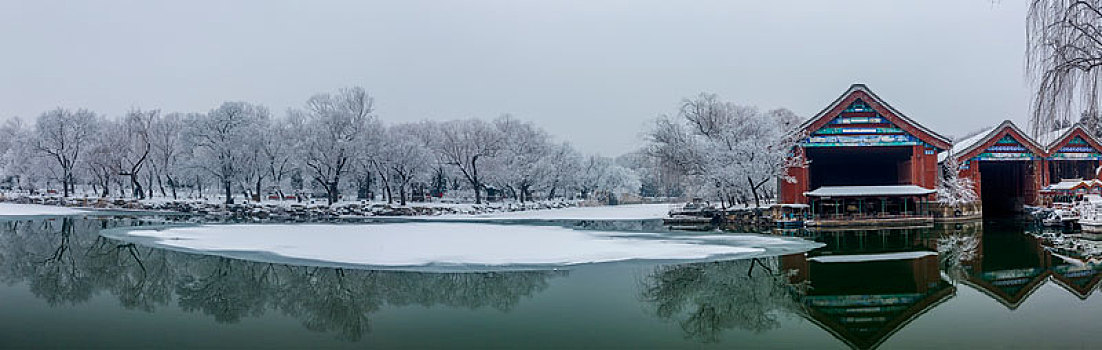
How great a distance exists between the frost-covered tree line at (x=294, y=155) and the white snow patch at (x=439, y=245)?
2588 cm

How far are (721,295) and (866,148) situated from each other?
3353 cm

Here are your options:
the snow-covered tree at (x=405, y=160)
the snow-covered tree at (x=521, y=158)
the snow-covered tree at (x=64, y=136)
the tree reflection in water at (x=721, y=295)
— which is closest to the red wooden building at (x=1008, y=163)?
the tree reflection in water at (x=721, y=295)

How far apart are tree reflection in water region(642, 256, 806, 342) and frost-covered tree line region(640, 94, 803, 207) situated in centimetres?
2283

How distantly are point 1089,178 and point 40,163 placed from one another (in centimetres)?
9087

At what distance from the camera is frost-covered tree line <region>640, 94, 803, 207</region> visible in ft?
141

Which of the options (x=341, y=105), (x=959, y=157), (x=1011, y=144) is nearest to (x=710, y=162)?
(x=959, y=157)

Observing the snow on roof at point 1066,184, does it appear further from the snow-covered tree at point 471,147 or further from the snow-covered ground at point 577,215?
the snow-covered tree at point 471,147

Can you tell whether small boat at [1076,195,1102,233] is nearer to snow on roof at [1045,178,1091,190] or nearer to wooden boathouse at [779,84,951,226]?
wooden boathouse at [779,84,951,226]

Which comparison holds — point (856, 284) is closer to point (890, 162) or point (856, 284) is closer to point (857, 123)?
point (857, 123)

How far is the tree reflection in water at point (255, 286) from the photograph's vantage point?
1398 cm

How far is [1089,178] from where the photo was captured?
1916 inches

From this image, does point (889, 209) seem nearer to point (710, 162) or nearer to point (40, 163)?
point (710, 162)

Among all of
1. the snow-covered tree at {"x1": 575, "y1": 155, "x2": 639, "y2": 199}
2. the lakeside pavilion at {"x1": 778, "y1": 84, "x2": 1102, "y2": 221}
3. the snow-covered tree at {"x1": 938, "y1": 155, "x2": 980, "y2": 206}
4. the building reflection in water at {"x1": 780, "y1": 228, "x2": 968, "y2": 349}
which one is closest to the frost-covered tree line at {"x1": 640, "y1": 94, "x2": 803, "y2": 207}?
the lakeside pavilion at {"x1": 778, "y1": 84, "x2": 1102, "y2": 221}

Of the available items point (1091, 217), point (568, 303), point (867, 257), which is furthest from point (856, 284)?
point (1091, 217)
